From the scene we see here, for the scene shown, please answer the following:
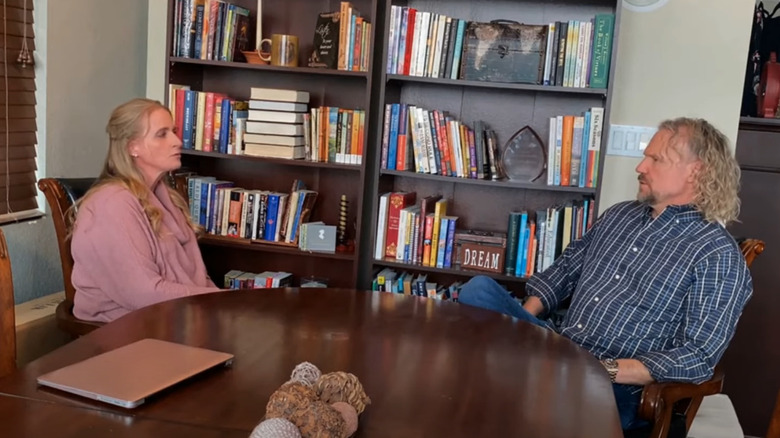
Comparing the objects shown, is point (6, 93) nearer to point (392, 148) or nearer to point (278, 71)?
point (278, 71)

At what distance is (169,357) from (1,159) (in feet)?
5.13

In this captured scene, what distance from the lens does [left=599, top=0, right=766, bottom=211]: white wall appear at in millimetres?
2879

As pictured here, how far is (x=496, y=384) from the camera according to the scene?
1.43 metres

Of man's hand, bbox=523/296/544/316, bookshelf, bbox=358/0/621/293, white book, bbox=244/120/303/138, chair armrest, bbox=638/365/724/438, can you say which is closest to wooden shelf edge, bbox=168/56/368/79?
bookshelf, bbox=358/0/621/293

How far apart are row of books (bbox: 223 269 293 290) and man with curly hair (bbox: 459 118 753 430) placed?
3.98ft

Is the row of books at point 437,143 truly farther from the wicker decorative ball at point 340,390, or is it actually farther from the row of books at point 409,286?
the wicker decorative ball at point 340,390

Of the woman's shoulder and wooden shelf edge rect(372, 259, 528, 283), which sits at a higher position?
the woman's shoulder

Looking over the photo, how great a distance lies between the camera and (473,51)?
9.60 feet

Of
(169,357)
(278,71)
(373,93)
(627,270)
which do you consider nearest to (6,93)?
(278,71)

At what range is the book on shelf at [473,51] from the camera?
9.25 feet

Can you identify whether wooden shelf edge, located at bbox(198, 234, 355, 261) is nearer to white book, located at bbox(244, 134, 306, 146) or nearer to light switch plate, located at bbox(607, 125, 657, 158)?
white book, located at bbox(244, 134, 306, 146)

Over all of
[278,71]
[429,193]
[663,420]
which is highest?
[278,71]

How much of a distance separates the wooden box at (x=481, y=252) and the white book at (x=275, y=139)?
2.51 ft

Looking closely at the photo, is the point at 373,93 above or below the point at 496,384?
above
